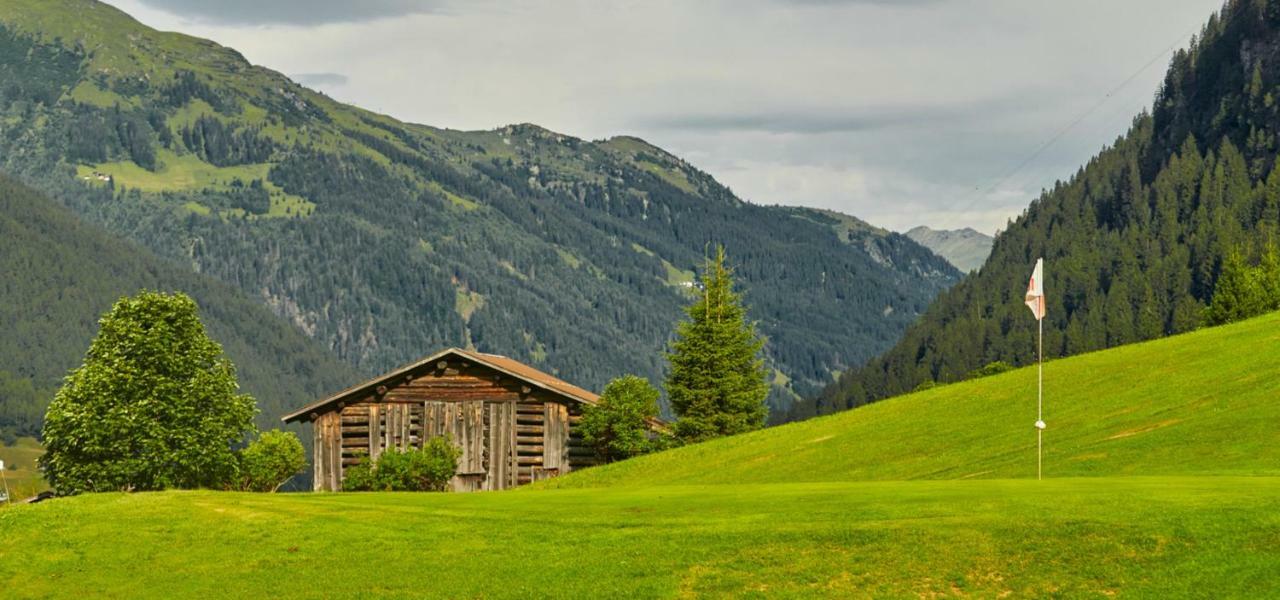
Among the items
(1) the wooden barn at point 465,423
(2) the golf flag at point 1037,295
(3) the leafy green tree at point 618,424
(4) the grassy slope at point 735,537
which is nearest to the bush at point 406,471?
(1) the wooden barn at point 465,423

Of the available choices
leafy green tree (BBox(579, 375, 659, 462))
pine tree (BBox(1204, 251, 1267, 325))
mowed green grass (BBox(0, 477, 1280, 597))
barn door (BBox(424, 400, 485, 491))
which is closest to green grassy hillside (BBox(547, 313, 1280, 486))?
mowed green grass (BBox(0, 477, 1280, 597))

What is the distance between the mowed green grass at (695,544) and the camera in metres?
25.5

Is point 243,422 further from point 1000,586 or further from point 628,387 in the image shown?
point 1000,586

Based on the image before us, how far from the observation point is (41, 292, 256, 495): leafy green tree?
6012 centimetres

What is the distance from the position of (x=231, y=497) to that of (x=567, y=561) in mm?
11836

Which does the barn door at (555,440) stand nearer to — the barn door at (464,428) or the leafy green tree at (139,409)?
the barn door at (464,428)

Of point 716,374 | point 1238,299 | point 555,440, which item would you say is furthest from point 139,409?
point 1238,299

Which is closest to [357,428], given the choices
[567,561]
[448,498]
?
[448,498]

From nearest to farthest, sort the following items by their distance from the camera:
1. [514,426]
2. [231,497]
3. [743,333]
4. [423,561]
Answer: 1. [423,561]
2. [231,497]
3. [514,426]
4. [743,333]

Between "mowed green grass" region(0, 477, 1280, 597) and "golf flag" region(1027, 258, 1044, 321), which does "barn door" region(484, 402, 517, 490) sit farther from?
"golf flag" region(1027, 258, 1044, 321)

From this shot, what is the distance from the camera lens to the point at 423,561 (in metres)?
29.0

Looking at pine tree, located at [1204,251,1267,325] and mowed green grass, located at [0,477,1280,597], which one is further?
pine tree, located at [1204,251,1267,325]

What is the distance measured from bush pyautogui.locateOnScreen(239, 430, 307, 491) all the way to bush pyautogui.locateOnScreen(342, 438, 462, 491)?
731cm

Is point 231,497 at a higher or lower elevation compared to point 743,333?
lower
